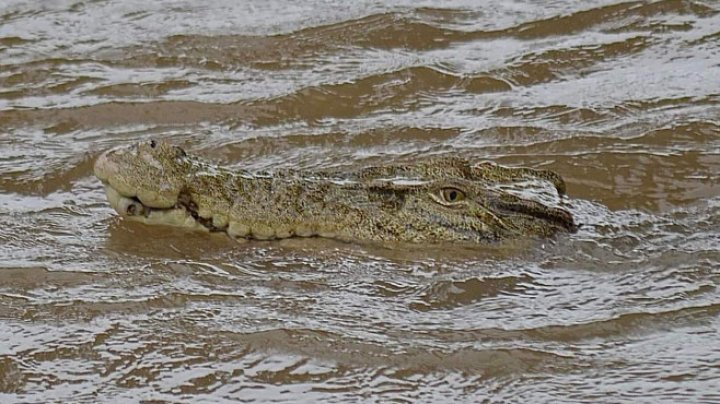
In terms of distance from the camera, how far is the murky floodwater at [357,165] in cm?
495

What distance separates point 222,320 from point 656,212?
8.23 ft

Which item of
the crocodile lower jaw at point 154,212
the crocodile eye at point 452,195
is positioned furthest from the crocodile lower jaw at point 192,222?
the crocodile eye at point 452,195

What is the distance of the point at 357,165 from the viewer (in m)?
7.36

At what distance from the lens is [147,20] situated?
32.0 feet

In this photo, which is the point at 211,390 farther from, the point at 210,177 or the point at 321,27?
the point at 321,27

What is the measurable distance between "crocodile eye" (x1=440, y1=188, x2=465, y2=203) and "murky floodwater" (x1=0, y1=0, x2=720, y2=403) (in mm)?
239

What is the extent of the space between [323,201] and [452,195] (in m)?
0.55

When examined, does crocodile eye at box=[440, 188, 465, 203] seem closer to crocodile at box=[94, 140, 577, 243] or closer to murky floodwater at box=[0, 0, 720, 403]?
crocodile at box=[94, 140, 577, 243]

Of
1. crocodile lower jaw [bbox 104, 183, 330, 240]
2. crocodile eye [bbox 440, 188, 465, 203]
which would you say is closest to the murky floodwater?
crocodile lower jaw [bbox 104, 183, 330, 240]

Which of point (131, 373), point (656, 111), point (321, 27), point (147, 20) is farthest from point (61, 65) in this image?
point (131, 373)

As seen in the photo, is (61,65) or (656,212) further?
(61,65)

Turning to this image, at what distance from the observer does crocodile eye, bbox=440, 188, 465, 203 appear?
20.4 ft

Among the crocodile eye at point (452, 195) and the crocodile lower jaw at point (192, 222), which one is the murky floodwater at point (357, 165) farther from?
the crocodile eye at point (452, 195)

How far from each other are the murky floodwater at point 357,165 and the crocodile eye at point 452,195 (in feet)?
0.79
